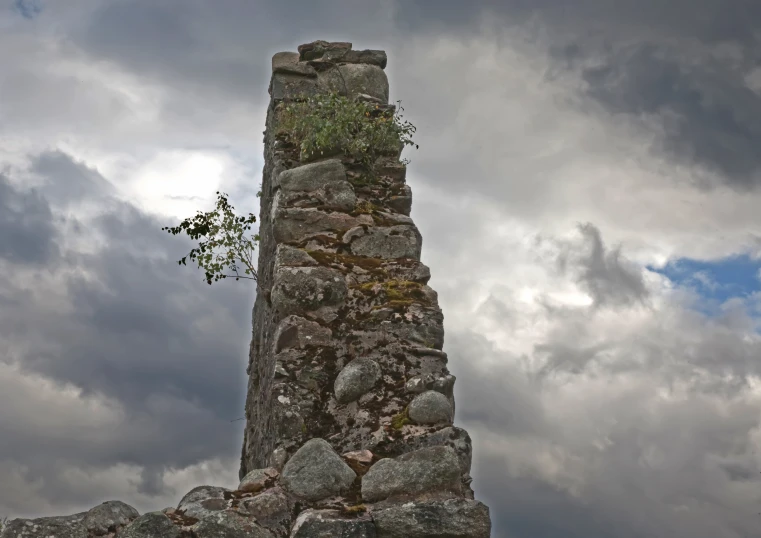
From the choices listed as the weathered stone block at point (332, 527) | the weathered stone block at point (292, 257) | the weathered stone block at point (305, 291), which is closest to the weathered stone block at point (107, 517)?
the weathered stone block at point (332, 527)

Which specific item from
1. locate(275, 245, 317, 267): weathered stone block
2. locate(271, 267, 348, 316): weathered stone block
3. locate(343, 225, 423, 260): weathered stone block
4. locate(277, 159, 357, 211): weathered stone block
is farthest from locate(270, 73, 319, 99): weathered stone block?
locate(271, 267, 348, 316): weathered stone block

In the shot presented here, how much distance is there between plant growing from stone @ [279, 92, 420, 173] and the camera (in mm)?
8180

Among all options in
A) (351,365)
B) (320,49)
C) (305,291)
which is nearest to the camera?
(351,365)

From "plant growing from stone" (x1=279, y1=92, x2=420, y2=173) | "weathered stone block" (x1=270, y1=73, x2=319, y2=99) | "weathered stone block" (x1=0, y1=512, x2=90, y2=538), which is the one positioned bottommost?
"weathered stone block" (x1=0, y1=512, x2=90, y2=538)

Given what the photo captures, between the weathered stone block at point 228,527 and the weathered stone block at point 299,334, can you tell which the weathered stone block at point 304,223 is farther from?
the weathered stone block at point 228,527

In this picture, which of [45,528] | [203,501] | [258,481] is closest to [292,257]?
[258,481]

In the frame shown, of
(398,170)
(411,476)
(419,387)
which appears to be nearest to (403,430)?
(419,387)

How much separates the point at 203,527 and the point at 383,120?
15.3 ft

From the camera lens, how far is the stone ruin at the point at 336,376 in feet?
16.3

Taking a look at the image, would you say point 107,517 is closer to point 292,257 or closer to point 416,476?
point 416,476

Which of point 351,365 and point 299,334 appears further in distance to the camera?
point 299,334

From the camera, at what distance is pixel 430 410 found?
610 cm

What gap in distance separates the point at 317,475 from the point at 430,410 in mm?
1031

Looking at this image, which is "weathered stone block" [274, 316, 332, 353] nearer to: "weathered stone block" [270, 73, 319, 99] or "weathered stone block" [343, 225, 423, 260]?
"weathered stone block" [343, 225, 423, 260]
